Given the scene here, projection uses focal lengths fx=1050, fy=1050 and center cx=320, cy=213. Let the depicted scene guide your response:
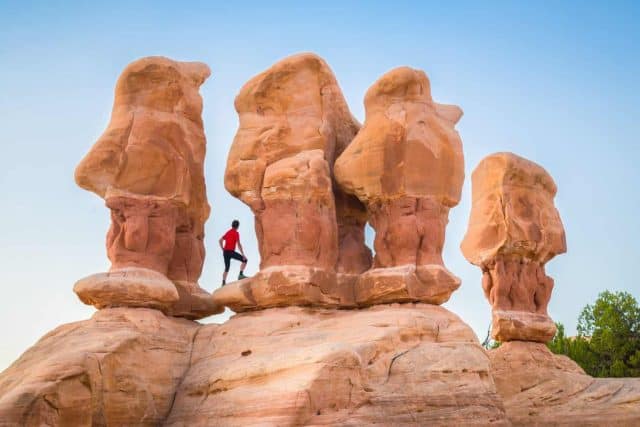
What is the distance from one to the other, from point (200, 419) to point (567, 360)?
32.7 ft

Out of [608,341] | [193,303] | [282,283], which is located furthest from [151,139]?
[608,341]

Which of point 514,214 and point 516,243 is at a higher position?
point 514,214

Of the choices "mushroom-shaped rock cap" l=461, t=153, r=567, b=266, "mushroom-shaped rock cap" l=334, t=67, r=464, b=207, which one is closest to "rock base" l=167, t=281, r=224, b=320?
"mushroom-shaped rock cap" l=334, t=67, r=464, b=207

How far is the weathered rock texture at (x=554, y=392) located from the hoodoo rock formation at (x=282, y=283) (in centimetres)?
9

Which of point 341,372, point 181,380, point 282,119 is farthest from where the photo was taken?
point 282,119

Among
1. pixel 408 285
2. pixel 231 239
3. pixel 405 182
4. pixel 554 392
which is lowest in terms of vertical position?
pixel 554 392

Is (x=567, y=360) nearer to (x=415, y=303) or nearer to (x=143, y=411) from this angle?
(x=415, y=303)

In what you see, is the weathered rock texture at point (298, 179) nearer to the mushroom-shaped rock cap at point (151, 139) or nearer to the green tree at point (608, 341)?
the mushroom-shaped rock cap at point (151, 139)

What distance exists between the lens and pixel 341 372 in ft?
43.8

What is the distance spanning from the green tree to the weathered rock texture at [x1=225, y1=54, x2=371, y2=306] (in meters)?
19.7

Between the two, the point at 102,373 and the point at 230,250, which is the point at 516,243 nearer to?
the point at 230,250

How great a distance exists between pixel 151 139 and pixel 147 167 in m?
0.45

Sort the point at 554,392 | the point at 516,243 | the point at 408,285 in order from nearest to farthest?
the point at 408,285 < the point at 554,392 < the point at 516,243

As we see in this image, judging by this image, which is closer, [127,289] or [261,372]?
[261,372]
